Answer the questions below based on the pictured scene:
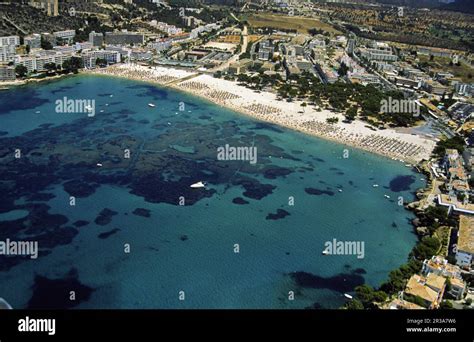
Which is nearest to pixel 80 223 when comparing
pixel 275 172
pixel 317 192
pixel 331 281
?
pixel 331 281

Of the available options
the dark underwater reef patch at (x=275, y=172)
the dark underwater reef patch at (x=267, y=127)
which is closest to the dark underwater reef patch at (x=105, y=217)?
the dark underwater reef patch at (x=275, y=172)

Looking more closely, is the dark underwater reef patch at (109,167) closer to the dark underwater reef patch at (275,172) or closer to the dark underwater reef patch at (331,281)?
the dark underwater reef patch at (275,172)

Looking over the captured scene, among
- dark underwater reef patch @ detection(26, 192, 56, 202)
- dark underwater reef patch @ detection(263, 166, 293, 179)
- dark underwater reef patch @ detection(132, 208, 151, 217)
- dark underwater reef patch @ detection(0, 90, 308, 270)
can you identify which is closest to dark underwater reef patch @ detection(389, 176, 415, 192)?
dark underwater reef patch @ detection(0, 90, 308, 270)

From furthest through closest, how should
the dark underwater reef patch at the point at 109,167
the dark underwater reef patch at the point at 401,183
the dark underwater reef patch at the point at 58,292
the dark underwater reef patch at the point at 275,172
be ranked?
the dark underwater reef patch at the point at 275,172 < the dark underwater reef patch at the point at 401,183 < the dark underwater reef patch at the point at 109,167 < the dark underwater reef patch at the point at 58,292

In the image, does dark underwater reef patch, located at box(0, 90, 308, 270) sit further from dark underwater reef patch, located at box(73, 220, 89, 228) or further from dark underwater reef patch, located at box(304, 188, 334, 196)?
dark underwater reef patch, located at box(304, 188, 334, 196)

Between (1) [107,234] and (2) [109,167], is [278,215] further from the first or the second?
(2) [109,167]

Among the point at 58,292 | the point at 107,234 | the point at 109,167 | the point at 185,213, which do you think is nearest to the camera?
the point at 58,292
